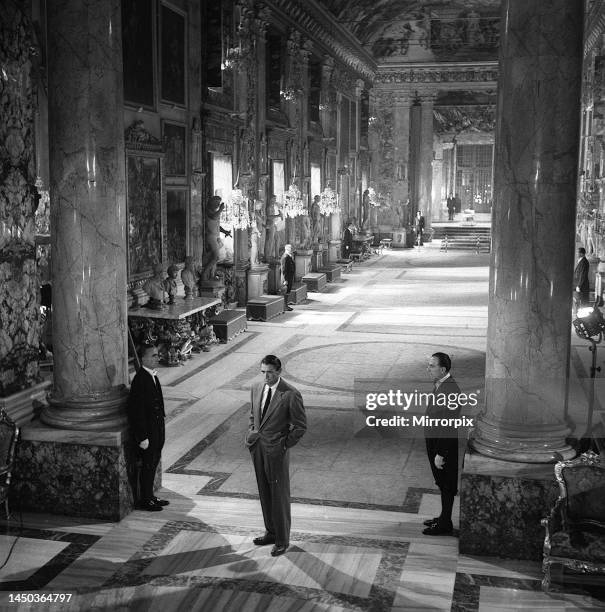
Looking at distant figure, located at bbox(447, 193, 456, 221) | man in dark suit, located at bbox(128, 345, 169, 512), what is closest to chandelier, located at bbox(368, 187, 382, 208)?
distant figure, located at bbox(447, 193, 456, 221)

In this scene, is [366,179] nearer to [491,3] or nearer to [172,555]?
[491,3]

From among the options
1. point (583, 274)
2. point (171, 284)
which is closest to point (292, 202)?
point (583, 274)

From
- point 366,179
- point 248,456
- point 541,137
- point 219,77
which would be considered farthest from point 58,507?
point 366,179

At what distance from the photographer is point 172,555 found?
621 cm

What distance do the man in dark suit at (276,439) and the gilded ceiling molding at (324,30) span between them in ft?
48.2

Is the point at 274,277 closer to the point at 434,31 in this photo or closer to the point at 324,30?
the point at 324,30

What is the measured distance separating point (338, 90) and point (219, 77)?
13.0 metres

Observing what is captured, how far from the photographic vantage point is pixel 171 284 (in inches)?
533

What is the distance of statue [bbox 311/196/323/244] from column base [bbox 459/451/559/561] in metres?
18.2

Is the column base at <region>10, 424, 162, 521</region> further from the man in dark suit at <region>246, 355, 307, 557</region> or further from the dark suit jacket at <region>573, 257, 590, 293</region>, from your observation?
the dark suit jacket at <region>573, 257, 590, 293</region>

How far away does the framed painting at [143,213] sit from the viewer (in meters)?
12.9

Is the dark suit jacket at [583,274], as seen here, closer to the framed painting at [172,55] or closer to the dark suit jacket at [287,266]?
the dark suit jacket at [287,266]

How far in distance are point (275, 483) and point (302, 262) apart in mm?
16692

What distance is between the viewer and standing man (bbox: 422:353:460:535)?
6.38 metres
